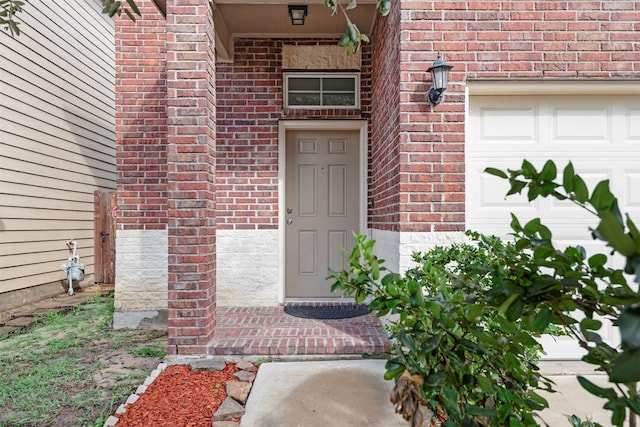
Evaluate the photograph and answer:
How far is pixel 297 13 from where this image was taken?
3.56 metres

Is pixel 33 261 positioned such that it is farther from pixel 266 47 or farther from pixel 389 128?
pixel 389 128

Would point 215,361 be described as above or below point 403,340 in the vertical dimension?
below

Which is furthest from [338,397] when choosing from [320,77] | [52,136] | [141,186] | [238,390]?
[52,136]

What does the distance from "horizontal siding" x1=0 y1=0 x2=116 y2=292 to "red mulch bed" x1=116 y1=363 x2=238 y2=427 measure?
361 cm

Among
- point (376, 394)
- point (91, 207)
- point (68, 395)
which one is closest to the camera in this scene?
point (376, 394)

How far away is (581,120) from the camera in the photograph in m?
2.94

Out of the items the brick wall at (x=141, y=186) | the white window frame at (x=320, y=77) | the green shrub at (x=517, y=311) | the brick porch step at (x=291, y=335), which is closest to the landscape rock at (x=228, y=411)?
the brick porch step at (x=291, y=335)

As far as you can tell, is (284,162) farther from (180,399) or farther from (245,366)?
(180,399)

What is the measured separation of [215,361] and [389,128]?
2.31 metres

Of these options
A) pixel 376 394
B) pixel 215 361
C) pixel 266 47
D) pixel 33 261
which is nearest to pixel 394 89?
pixel 266 47

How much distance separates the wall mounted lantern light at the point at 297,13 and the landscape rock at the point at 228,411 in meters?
3.33

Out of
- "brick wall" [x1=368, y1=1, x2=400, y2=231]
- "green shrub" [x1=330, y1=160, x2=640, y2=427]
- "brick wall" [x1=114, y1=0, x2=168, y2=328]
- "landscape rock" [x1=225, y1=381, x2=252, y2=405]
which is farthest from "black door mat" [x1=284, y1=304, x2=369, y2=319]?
"green shrub" [x1=330, y1=160, x2=640, y2=427]

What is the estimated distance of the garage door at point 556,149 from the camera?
9.60 ft

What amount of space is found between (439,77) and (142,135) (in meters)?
3.12
